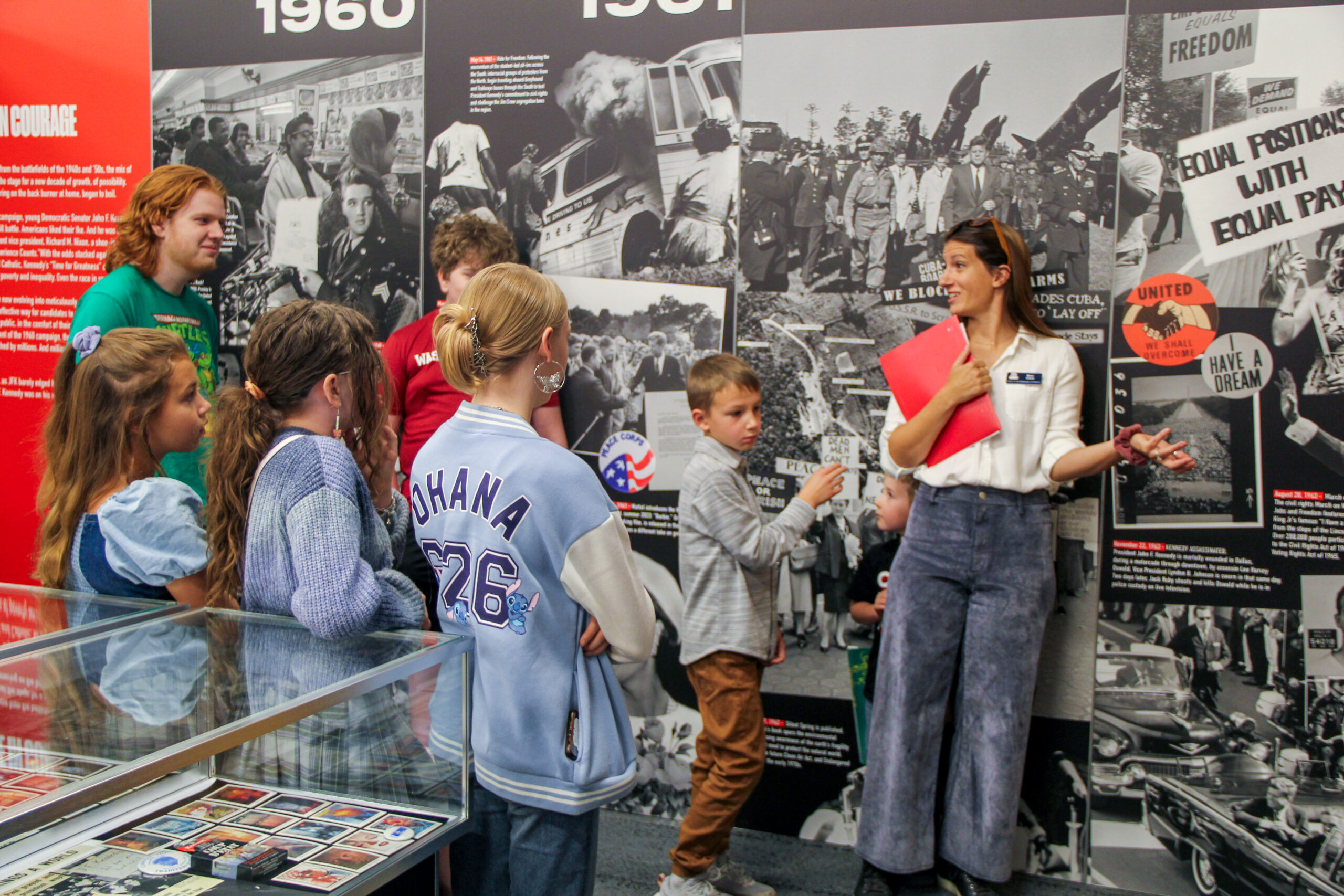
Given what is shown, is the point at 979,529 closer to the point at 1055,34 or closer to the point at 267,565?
the point at 1055,34

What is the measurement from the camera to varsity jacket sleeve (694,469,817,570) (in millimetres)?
2654

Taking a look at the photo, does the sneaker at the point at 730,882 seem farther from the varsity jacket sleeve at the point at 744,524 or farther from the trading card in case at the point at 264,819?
the trading card in case at the point at 264,819

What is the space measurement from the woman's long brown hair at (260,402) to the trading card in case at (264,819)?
0.49 metres

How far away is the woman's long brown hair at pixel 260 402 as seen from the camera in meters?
1.74

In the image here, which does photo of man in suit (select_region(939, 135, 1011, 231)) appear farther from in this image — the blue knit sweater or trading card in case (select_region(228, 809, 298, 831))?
trading card in case (select_region(228, 809, 298, 831))

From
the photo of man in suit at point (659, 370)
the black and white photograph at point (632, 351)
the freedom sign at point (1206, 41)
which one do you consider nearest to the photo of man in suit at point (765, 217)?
the black and white photograph at point (632, 351)

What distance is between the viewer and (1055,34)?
2.87 m

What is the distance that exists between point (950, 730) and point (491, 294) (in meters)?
2.03

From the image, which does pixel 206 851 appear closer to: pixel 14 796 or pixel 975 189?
pixel 14 796

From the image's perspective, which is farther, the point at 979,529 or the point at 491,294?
the point at 979,529

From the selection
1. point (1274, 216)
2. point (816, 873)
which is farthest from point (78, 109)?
point (1274, 216)

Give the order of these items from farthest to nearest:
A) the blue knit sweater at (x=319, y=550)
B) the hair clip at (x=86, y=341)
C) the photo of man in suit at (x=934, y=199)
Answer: the photo of man in suit at (x=934, y=199) → the hair clip at (x=86, y=341) → the blue knit sweater at (x=319, y=550)

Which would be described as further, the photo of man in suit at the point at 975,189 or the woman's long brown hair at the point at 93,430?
the photo of man in suit at the point at 975,189

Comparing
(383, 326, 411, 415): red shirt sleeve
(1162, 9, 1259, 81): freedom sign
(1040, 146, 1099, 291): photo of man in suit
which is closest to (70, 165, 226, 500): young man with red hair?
(383, 326, 411, 415): red shirt sleeve
